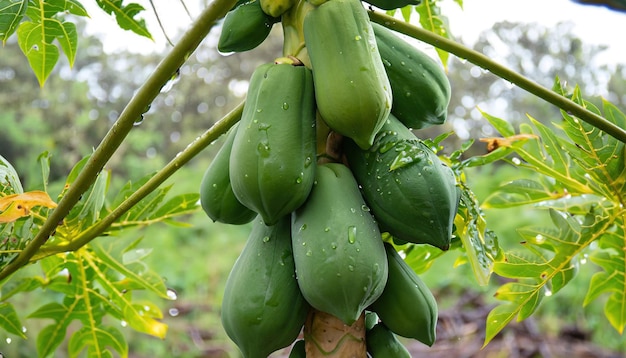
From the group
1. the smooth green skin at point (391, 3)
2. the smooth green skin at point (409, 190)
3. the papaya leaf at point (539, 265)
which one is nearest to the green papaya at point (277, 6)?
the smooth green skin at point (391, 3)

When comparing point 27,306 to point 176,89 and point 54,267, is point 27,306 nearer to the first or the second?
point 54,267

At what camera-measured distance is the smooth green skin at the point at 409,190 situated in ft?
3.03

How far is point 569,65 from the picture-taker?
10500 mm

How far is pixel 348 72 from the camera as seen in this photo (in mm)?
909

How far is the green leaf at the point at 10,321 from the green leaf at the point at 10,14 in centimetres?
62

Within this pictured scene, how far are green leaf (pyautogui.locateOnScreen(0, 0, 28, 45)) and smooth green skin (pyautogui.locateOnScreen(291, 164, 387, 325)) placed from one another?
0.75 m

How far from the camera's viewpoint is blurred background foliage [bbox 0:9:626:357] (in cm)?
607

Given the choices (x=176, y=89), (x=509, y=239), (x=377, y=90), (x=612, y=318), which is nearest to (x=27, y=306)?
(x=509, y=239)

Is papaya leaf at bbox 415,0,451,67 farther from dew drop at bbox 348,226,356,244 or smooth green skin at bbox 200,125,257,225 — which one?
dew drop at bbox 348,226,356,244

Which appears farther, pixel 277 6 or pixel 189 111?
pixel 189 111

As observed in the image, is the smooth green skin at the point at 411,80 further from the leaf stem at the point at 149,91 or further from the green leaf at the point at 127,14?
the green leaf at the point at 127,14

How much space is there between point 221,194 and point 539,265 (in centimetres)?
63

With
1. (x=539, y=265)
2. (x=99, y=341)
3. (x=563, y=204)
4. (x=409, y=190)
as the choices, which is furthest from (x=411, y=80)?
(x=99, y=341)

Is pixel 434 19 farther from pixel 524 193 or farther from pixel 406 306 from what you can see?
pixel 406 306
